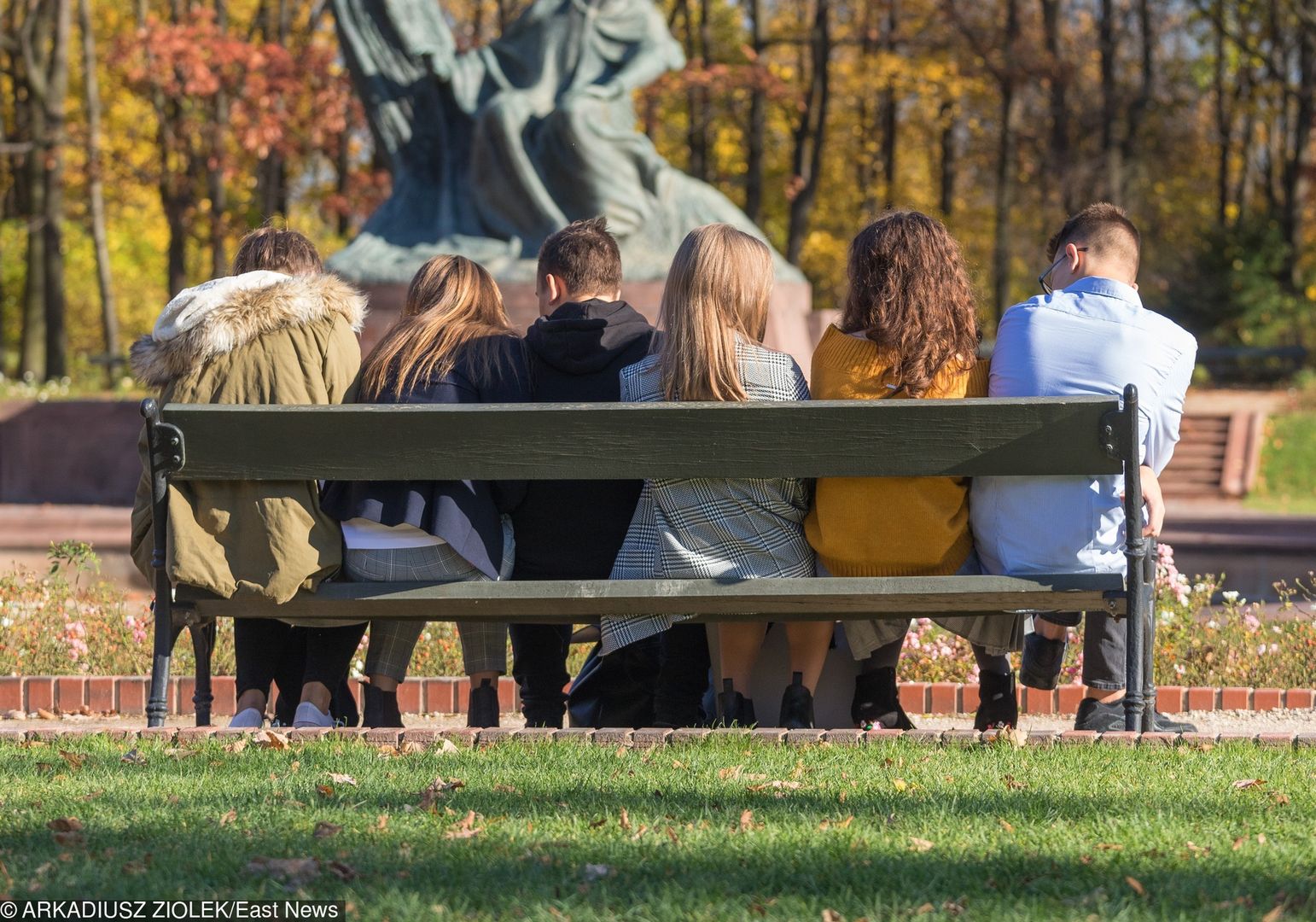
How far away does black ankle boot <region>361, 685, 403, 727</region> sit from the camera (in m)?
4.96

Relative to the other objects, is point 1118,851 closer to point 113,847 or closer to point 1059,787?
point 1059,787

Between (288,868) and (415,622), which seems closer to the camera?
(288,868)

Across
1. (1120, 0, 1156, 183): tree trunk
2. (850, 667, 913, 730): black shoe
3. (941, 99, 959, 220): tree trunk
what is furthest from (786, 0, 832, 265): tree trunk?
(850, 667, 913, 730): black shoe

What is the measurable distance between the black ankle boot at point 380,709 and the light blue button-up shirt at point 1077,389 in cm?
174

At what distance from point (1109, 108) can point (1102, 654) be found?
26658mm

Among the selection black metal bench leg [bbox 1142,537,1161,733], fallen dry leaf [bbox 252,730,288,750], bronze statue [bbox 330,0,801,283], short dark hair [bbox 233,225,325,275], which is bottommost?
fallen dry leaf [bbox 252,730,288,750]

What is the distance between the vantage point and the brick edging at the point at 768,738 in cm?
409

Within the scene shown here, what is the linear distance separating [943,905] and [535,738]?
1617 millimetres

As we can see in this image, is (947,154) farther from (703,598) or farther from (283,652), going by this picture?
(703,598)

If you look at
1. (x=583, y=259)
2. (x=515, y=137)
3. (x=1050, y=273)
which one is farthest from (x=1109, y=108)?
(x=583, y=259)

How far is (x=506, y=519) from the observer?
4875mm

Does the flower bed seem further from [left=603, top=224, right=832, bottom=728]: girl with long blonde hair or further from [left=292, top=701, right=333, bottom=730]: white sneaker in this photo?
[left=603, top=224, right=832, bottom=728]: girl with long blonde hair

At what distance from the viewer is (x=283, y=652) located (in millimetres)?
5105

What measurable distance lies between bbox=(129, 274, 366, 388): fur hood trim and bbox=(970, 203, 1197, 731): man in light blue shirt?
6.13ft
